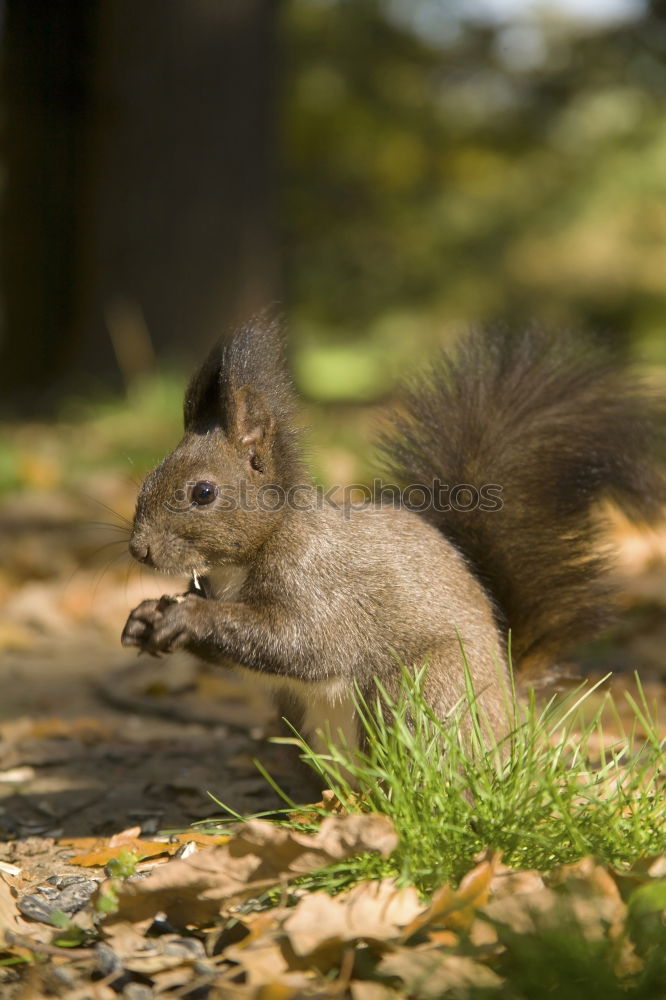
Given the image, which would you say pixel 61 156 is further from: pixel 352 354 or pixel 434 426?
pixel 434 426

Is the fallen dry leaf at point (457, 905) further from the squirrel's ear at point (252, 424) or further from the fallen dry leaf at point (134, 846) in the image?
the squirrel's ear at point (252, 424)

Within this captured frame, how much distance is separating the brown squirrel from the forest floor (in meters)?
0.27

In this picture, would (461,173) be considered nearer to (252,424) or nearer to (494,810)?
(252,424)

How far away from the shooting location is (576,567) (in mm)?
2525

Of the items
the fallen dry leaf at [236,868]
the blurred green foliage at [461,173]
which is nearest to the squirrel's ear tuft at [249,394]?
the fallen dry leaf at [236,868]

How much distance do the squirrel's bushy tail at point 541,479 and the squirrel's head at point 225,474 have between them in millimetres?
396

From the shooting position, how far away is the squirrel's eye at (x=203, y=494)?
2.41 m

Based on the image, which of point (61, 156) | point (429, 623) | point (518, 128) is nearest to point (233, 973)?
point (429, 623)

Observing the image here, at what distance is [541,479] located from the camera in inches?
101

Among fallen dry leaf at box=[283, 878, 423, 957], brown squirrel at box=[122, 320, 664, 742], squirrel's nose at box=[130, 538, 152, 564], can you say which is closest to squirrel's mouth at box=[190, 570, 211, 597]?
brown squirrel at box=[122, 320, 664, 742]

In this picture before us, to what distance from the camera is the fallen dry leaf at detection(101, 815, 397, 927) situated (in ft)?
5.71

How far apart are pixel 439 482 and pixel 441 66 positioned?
12.0m

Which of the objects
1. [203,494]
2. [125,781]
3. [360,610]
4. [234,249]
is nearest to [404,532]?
[360,610]

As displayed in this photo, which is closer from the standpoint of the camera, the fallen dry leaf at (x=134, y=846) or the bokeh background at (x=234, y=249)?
the fallen dry leaf at (x=134, y=846)
